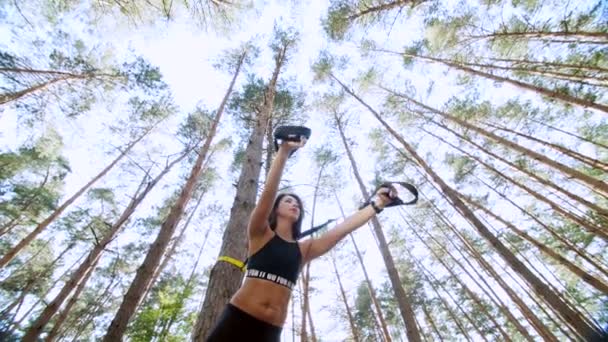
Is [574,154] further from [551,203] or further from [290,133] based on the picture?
[290,133]

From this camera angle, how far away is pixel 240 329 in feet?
4.60

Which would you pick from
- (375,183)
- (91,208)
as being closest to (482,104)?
(375,183)

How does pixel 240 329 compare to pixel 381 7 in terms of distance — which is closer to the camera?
pixel 240 329

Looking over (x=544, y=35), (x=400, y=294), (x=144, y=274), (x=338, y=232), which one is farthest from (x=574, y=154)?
(x=144, y=274)

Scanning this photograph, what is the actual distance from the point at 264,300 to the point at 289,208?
0.86 metres

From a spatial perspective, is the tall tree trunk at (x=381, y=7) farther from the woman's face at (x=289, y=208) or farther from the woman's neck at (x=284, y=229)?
the woman's neck at (x=284, y=229)

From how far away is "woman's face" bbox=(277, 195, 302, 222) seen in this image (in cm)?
225

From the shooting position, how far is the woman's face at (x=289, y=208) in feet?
7.37

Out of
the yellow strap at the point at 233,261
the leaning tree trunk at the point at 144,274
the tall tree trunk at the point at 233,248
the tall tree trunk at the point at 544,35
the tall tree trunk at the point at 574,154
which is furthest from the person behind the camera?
the tall tree trunk at the point at 574,154

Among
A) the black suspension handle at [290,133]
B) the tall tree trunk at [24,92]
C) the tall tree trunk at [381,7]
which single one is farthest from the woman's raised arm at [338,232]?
the tall tree trunk at [24,92]

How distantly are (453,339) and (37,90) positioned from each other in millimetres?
26071

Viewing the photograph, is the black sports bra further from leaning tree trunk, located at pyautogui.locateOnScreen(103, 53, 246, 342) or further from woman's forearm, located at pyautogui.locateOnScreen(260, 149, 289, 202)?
leaning tree trunk, located at pyautogui.locateOnScreen(103, 53, 246, 342)

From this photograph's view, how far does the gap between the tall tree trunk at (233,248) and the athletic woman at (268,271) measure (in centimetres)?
109

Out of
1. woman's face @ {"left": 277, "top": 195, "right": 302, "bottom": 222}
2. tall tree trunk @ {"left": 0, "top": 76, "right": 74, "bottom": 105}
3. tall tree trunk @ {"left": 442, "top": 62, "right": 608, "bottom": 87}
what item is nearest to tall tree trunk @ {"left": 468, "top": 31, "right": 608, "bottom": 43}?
tall tree trunk @ {"left": 442, "top": 62, "right": 608, "bottom": 87}
